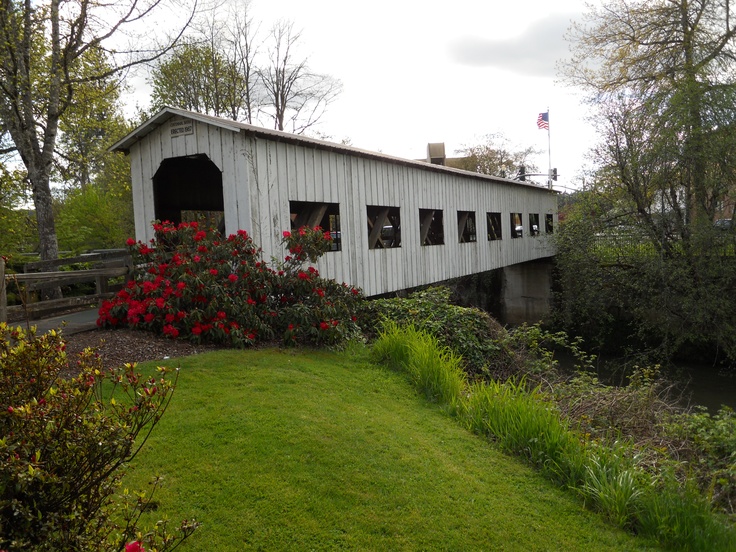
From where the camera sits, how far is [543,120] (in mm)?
31203

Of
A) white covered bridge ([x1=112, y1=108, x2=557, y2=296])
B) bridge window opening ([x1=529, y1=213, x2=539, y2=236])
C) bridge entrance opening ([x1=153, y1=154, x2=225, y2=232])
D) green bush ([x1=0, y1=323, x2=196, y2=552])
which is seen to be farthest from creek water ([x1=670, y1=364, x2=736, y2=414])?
green bush ([x1=0, y1=323, x2=196, y2=552])

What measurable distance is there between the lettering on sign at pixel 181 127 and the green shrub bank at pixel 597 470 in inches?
207

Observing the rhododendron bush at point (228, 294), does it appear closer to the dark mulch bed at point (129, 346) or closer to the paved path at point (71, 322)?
the dark mulch bed at point (129, 346)

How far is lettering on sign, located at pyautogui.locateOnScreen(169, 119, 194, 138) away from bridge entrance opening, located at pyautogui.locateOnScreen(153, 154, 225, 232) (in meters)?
0.89

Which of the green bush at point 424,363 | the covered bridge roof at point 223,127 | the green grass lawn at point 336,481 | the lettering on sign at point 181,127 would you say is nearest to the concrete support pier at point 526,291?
the covered bridge roof at point 223,127

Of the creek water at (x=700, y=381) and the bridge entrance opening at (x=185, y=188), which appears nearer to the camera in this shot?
the bridge entrance opening at (x=185, y=188)

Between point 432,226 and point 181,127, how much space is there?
7504 mm

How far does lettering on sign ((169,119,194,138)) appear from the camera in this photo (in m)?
8.03

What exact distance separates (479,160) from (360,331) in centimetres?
3008

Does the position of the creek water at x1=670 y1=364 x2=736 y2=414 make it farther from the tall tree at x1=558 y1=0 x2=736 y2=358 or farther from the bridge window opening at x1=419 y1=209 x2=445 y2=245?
the bridge window opening at x1=419 y1=209 x2=445 y2=245

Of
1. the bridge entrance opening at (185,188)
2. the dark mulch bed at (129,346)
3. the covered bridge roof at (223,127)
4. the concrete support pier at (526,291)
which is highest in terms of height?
the covered bridge roof at (223,127)

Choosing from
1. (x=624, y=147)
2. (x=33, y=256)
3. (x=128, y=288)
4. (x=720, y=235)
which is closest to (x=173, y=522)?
(x=128, y=288)

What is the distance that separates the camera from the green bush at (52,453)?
5.38 feet

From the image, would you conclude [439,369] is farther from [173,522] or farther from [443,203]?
[443,203]
